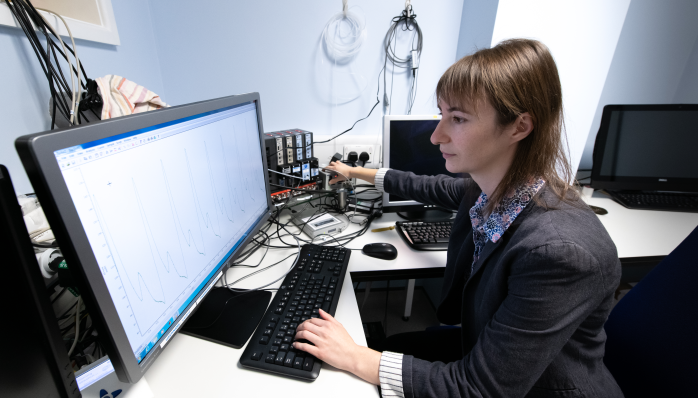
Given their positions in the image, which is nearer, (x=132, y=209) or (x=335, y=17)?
(x=132, y=209)

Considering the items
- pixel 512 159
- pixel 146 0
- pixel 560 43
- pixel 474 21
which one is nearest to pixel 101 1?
pixel 146 0

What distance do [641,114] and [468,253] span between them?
1.34 m

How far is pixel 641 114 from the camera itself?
141 centimetres

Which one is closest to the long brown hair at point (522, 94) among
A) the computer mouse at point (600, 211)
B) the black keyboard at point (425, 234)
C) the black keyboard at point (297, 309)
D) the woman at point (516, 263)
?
the woman at point (516, 263)

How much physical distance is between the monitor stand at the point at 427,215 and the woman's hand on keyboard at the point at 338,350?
0.73 meters

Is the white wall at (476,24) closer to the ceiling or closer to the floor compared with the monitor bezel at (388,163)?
closer to the ceiling

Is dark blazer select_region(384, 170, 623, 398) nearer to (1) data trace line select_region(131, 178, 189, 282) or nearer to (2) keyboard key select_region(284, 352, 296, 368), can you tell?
(2) keyboard key select_region(284, 352, 296, 368)

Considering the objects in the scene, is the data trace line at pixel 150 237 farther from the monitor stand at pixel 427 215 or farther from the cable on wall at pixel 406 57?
the cable on wall at pixel 406 57

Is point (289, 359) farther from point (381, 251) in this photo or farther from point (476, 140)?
point (476, 140)

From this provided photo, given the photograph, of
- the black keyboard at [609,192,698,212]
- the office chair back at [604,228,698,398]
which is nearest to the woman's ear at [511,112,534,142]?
the office chair back at [604,228,698,398]

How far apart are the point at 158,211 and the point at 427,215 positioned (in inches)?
41.0

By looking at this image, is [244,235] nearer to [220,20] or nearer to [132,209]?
[132,209]

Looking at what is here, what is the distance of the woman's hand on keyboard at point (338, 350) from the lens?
1.88ft

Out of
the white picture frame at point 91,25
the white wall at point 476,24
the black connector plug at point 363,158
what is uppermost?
the white wall at point 476,24
